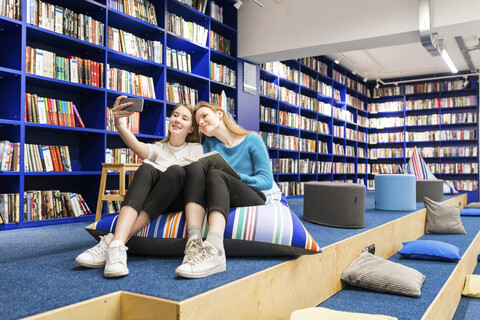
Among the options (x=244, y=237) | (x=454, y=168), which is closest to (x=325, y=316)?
(x=244, y=237)

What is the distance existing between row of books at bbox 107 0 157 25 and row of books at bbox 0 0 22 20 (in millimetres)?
777

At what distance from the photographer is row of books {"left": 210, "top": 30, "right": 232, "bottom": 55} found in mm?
4645

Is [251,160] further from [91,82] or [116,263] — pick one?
[91,82]

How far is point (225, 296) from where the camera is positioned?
46.6 inches

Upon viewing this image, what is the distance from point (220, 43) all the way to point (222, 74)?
39cm

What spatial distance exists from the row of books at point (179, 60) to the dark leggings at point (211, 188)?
266 centimetres

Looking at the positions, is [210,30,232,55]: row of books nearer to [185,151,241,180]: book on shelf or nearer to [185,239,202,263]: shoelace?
[185,151,241,180]: book on shelf

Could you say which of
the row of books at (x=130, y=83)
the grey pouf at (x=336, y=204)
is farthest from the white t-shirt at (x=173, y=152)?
the row of books at (x=130, y=83)

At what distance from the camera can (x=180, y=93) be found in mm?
4223

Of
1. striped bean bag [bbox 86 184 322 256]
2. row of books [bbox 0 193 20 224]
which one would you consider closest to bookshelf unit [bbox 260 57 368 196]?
row of books [bbox 0 193 20 224]

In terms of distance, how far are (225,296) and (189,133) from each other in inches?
41.0

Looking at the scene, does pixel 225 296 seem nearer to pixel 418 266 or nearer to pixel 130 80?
pixel 418 266

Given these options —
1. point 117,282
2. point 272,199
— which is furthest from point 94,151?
point 117,282

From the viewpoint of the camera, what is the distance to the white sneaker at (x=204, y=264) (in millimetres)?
1257
